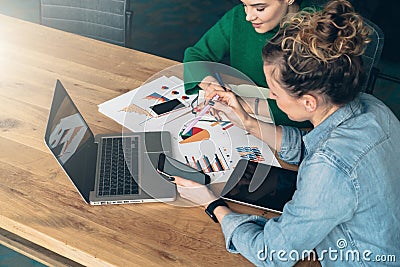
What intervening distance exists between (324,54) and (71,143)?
72cm

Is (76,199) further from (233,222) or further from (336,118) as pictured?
(336,118)

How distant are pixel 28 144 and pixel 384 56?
9.23 ft

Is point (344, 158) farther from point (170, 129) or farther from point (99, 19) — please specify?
point (99, 19)

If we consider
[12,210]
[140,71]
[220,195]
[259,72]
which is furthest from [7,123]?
[259,72]

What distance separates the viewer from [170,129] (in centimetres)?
178

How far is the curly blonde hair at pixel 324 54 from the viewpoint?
4.37ft

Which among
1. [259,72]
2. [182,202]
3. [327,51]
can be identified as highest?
[327,51]

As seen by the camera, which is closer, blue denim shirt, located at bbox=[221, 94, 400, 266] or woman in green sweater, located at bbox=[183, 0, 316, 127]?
blue denim shirt, located at bbox=[221, 94, 400, 266]

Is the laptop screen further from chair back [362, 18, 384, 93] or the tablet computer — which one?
chair back [362, 18, 384, 93]

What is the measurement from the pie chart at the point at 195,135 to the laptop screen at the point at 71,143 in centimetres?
28

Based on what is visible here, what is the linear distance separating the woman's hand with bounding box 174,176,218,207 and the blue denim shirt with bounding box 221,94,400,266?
0.11 m

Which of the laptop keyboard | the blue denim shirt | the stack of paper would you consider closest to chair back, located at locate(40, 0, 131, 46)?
the stack of paper

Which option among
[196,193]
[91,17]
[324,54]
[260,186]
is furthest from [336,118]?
[91,17]

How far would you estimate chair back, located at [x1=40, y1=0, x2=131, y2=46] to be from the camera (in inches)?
102
